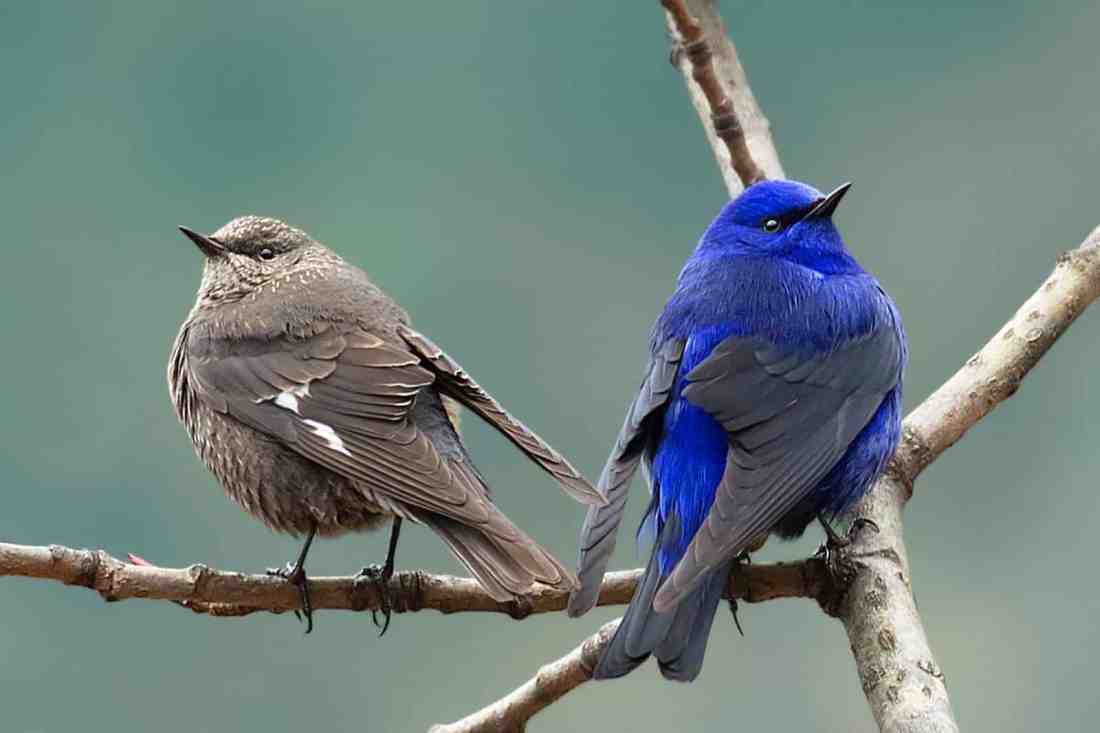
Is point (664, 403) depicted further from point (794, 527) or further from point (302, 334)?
point (302, 334)

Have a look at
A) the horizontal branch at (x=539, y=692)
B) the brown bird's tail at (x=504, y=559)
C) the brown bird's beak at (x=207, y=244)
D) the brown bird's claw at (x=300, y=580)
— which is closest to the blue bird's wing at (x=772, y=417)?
the brown bird's tail at (x=504, y=559)

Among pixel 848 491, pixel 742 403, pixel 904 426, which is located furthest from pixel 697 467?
pixel 904 426

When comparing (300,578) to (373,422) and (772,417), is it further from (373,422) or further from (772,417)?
(772,417)

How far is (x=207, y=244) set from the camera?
4617 mm

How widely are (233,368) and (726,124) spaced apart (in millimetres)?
1520

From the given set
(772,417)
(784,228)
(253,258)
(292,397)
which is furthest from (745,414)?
(253,258)

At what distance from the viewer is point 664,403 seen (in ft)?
12.0

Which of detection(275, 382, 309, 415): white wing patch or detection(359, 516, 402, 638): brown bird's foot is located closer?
detection(359, 516, 402, 638): brown bird's foot

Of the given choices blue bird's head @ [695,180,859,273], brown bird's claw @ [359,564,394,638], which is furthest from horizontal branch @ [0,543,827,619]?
blue bird's head @ [695,180,859,273]

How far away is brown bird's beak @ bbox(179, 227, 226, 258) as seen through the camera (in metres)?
4.58

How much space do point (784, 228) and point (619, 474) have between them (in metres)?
0.97

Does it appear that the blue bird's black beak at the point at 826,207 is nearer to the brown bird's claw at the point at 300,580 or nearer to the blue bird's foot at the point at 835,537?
the blue bird's foot at the point at 835,537

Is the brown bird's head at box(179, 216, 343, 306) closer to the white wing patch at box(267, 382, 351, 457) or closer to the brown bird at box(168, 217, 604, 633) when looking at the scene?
the brown bird at box(168, 217, 604, 633)

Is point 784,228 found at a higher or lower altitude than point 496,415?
higher
